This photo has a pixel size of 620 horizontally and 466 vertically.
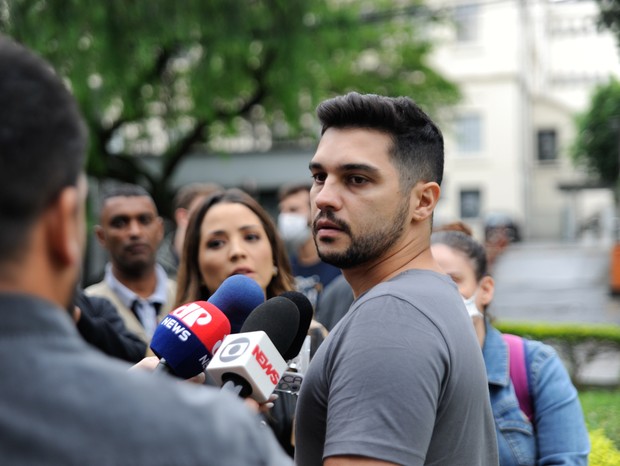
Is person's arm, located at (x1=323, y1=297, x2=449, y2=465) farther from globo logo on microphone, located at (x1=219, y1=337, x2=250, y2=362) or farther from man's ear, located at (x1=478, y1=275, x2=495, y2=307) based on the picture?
man's ear, located at (x1=478, y1=275, x2=495, y2=307)

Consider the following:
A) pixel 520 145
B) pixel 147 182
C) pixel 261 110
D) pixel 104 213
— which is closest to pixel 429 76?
pixel 261 110

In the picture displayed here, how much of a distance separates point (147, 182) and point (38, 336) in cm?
1940

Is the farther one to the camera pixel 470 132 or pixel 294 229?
pixel 470 132

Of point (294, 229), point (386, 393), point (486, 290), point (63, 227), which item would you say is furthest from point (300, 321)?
point (294, 229)

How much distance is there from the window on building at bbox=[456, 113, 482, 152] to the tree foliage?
16.5 ft

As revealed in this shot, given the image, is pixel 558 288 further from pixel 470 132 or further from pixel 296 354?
pixel 296 354

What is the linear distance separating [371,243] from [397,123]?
33 cm

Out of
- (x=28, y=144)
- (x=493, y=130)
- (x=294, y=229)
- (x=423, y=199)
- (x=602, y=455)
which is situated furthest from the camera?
(x=493, y=130)

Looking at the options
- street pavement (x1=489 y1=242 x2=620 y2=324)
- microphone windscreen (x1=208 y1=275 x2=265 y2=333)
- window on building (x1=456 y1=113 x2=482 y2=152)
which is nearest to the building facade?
window on building (x1=456 y1=113 x2=482 y2=152)

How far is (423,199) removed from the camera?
2189 mm

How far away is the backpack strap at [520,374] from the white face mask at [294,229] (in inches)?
121

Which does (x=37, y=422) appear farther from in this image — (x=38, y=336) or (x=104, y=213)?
(x=104, y=213)

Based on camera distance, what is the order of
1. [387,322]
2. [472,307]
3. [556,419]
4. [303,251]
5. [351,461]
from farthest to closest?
[303,251], [472,307], [556,419], [387,322], [351,461]

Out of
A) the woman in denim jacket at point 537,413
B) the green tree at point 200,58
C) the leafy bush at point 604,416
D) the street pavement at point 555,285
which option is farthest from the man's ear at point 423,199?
the street pavement at point 555,285
